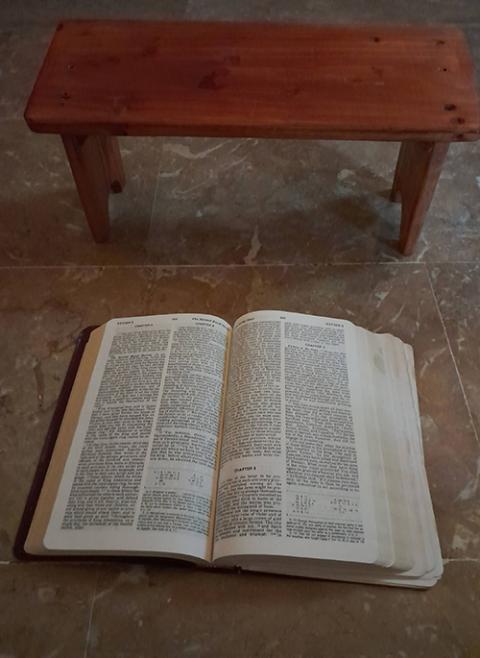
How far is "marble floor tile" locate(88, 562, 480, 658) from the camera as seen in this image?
659mm

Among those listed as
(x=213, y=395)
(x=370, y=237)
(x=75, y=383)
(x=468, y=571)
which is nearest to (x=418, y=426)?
(x=468, y=571)

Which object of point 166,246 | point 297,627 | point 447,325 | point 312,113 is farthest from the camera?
point 166,246

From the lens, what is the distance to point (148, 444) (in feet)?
2.39

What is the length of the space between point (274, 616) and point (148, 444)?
0.85 feet

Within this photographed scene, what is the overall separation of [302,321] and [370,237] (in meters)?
0.32

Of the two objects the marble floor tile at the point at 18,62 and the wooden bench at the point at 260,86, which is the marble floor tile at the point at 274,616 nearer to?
the wooden bench at the point at 260,86

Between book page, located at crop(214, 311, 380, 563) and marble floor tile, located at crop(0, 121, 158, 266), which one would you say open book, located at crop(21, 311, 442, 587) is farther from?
marble floor tile, located at crop(0, 121, 158, 266)

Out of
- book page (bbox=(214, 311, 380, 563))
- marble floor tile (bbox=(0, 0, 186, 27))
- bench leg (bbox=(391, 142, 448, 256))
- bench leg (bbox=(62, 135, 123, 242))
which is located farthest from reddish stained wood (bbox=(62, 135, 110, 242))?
marble floor tile (bbox=(0, 0, 186, 27))

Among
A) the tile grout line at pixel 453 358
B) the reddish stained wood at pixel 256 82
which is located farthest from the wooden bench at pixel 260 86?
the tile grout line at pixel 453 358

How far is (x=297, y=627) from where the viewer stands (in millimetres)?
671

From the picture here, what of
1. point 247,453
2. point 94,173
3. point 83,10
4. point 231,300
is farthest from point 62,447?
point 83,10

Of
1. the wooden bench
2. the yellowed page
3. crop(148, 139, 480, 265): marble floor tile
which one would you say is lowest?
crop(148, 139, 480, 265): marble floor tile

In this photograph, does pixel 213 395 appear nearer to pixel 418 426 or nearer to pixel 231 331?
pixel 231 331

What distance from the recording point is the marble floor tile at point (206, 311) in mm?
801
